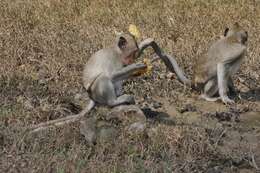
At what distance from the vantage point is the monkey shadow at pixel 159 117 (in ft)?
27.0

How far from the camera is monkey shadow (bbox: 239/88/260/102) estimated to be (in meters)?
9.48

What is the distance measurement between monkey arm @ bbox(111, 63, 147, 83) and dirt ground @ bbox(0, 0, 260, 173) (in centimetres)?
43

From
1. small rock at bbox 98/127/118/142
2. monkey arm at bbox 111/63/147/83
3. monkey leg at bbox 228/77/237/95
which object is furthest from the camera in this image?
monkey leg at bbox 228/77/237/95

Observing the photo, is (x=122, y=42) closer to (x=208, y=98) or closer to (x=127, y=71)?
(x=127, y=71)

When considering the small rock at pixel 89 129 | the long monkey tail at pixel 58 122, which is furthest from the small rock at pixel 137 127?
the long monkey tail at pixel 58 122

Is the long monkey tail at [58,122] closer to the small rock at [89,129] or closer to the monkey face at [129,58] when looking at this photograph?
the small rock at [89,129]

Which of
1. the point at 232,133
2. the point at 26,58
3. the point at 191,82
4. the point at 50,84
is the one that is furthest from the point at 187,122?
the point at 26,58

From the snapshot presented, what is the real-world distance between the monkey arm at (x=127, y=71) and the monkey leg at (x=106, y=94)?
0.08 m

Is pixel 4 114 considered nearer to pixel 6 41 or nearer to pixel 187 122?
pixel 187 122

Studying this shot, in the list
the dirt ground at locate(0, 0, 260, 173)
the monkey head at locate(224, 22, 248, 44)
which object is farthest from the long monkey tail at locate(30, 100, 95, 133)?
the monkey head at locate(224, 22, 248, 44)

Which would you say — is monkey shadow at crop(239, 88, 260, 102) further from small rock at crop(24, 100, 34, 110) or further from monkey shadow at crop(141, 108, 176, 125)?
small rock at crop(24, 100, 34, 110)

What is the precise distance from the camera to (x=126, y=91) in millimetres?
9430

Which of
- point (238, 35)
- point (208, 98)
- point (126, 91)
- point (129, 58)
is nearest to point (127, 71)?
point (129, 58)

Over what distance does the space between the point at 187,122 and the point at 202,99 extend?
1144 millimetres
